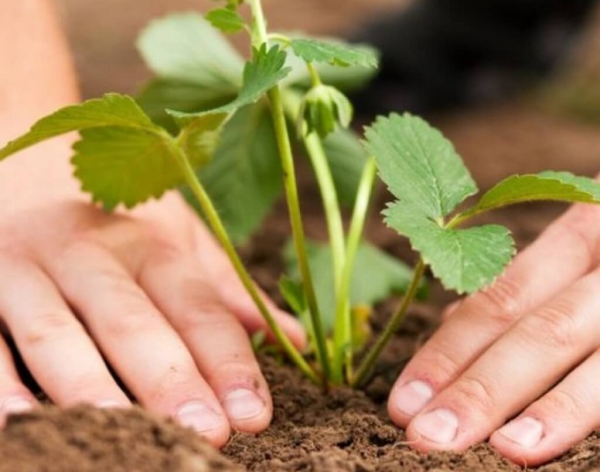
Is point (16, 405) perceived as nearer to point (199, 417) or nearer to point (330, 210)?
point (199, 417)

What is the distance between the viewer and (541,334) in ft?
3.66

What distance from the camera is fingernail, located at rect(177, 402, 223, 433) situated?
1037mm

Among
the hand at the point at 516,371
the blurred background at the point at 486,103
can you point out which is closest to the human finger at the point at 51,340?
the hand at the point at 516,371

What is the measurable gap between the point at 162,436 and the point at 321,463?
5.9 inches

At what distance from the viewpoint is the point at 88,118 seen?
1.04 metres

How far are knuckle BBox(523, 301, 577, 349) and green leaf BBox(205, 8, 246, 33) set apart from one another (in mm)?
457

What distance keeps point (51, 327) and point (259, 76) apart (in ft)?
1.37

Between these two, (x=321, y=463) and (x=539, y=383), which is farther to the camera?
(x=539, y=383)

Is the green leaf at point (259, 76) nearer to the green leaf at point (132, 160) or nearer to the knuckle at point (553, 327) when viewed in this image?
the green leaf at point (132, 160)

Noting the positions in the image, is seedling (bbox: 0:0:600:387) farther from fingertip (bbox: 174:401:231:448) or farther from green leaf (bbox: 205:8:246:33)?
fingertip (bbox: 174:401:231:448)

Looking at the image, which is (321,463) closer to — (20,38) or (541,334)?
(541,334)

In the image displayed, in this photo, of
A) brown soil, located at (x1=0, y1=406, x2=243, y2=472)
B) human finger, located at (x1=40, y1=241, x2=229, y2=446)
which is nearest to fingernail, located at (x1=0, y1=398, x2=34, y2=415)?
human finger, located at (x1=40, y1=241, x2=229, y2=446)

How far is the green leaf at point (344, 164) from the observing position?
1.52 meters

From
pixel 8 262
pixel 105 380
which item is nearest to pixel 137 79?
pixel 8 262
